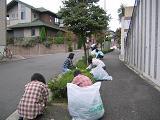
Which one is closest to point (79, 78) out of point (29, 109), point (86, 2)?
point (29, 109)

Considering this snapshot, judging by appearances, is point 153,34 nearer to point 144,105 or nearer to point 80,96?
point 144,105

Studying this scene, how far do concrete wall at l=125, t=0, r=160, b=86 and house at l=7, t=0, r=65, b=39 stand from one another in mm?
37072

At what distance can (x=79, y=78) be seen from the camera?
27.6 ft

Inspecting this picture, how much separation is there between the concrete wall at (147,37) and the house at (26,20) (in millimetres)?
37072

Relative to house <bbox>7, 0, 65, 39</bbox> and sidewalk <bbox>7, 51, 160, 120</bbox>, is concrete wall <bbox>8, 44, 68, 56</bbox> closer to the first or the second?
house <bbox>7, 0, 65, 39</bbox>

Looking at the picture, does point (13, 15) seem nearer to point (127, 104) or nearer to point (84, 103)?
point (127, 104)

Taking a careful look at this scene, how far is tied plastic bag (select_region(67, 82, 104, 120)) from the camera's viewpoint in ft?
24.0

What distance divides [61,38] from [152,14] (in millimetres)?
40616

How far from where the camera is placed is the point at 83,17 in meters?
18.6

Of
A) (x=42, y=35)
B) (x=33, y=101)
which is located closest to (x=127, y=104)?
(x=33, y=101)

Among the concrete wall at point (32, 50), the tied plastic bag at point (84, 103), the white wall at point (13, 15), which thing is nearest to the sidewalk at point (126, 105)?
the tied plastic bag at point (84, 103)

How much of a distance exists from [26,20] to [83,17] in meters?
39.7

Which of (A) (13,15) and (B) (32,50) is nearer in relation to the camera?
(B) (32,50)

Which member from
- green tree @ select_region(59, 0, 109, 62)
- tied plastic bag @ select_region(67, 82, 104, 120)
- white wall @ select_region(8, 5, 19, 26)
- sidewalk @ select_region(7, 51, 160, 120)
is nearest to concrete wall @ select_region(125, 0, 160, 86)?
sidewalk @ select_region(7, 51, 160, 120)
